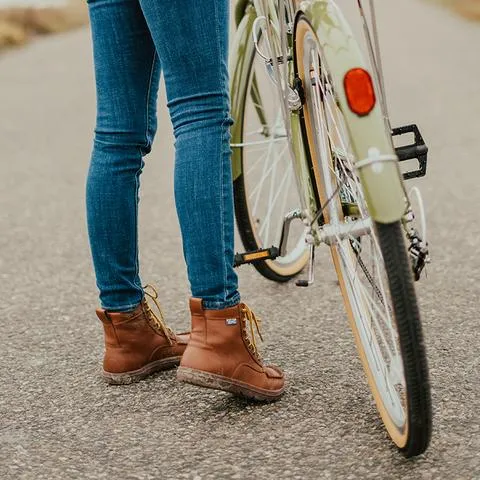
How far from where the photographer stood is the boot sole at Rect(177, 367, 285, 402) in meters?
2.40

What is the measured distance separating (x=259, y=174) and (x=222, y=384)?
113 centimetres

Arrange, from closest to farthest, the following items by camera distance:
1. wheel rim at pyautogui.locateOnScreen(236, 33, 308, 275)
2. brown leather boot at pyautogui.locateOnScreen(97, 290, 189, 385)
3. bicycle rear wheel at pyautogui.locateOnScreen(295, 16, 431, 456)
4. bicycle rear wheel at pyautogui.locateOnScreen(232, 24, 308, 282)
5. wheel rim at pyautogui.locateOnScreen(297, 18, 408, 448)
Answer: bicycle rear wheel at pyautogui.locateOnScreen(295, 16, 431, 456) < wheel rim at pyautogui.locateOnScreen(297, 18, 408, 448) < brown leather boot at pyautogui.locateOnScreen(97, 290, 189, 385) < bicycle rear wheel at pyautogui.locateOnScreen(232, 24, 308, 282) < wheel rim at pyautogui.locateOnScreen(236, 33, 308, 275)

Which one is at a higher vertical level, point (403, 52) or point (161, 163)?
point (403, 52)

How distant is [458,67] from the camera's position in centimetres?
937

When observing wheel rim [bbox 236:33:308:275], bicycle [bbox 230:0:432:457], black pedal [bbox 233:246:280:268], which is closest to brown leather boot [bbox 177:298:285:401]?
bicycle [bbox 230:0:432:457]

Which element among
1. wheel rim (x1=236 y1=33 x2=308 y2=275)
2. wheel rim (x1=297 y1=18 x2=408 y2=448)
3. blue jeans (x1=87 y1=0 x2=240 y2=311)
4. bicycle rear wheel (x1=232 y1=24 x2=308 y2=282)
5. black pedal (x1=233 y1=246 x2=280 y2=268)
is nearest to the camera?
wheel rim (x1=297 y1=18 x2=408 y2=448)

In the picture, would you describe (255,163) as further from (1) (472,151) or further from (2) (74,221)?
(1) (472,151)

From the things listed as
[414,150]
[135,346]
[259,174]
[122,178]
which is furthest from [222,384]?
[259,174]

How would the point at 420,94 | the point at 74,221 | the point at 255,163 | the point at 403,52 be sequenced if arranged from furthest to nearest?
1. the point at 403,52
2. the point at 420,94
3. the point at 74,221
4. the point at 255,163

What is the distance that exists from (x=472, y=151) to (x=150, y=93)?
11.8 ft

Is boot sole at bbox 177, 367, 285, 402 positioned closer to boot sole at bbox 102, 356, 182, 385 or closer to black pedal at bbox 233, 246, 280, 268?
boot sole at bbox 102, 356, 182, 385

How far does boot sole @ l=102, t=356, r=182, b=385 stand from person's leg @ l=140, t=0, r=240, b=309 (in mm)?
399

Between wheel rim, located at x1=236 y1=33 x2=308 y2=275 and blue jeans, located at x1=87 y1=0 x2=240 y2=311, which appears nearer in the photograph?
blue jeans, located at x1=87 y1=0 x2=240 y2=311

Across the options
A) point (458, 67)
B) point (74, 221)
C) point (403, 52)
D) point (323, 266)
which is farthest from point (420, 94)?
point (323, 266)
